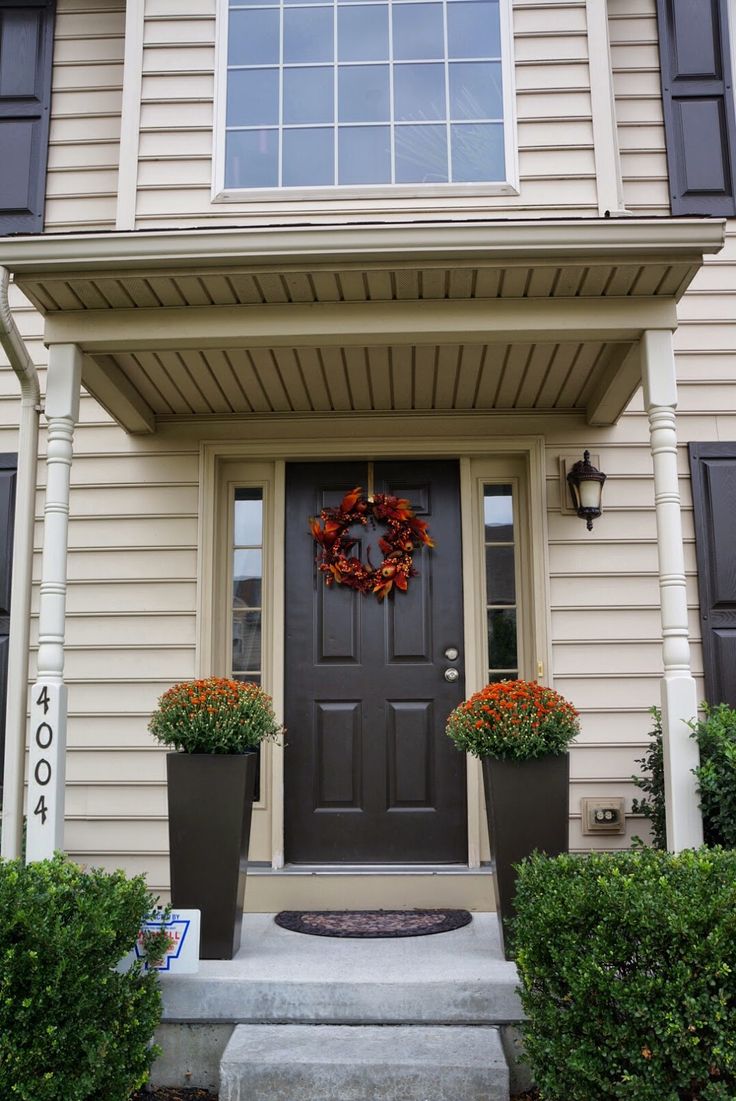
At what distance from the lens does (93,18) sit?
186 inches

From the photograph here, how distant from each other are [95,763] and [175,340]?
196cm

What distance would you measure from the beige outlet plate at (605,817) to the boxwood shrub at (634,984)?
4.60 feet

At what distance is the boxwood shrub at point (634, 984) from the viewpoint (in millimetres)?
2268

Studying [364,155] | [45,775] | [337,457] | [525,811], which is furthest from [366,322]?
[45,775]

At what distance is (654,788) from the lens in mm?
3744

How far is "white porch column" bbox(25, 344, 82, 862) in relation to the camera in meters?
3.10

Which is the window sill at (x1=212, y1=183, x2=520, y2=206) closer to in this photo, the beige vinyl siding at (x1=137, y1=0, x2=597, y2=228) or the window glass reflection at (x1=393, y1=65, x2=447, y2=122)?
the beige vinyl siding at (x1=137, y1=0, x2=597, y2=228)

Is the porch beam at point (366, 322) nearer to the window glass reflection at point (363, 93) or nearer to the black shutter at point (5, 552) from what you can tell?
the black shutter at point (5, 552)

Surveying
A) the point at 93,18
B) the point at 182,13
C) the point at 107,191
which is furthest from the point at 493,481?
the point at 93,18

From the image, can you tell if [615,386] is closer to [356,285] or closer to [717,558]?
[717,558]

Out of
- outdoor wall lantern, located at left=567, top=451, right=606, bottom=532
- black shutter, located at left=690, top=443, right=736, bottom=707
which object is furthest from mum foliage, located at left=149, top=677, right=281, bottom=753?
black shutter, located at left=690, top=443, right=736, bottom=707

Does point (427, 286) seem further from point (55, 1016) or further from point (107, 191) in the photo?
point (55, 1016)

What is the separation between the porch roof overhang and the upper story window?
3.51 ft

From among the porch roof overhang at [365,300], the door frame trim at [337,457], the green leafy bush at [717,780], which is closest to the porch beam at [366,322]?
the porch roof overhang at [365,300]
